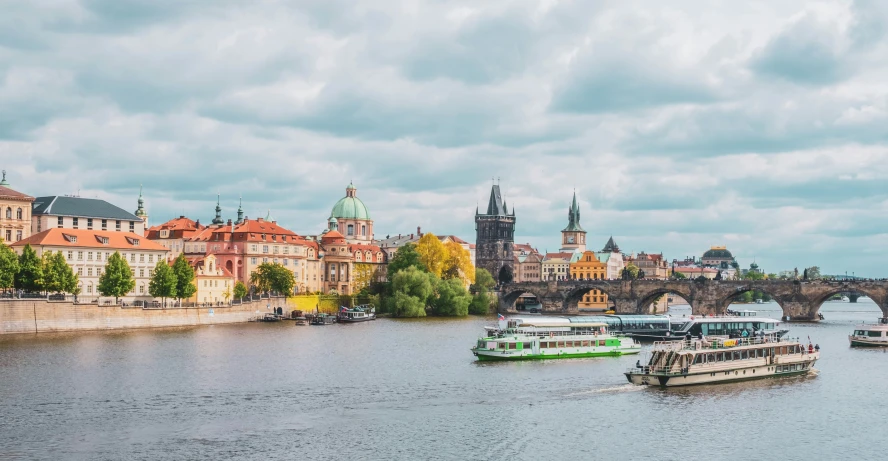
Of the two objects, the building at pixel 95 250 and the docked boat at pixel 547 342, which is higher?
the building at pixel 95 250

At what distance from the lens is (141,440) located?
5178 centimetres

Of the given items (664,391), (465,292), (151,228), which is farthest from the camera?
(151,228)

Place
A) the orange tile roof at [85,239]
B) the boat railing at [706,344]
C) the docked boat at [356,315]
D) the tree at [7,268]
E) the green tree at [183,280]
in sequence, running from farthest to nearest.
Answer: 1. the docked boat at [356,315]
2. the green tree at [183,280]
3. the orange tile roof at [85,239]
4. the tree at [7,268]
5. the boat railing at [706,344]

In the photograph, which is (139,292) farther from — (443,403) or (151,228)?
(443,403)

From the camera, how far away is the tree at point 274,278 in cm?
16038

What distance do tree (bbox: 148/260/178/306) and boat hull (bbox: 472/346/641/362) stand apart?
54853 mm

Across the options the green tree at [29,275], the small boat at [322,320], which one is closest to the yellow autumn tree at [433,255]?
the small boat at [322,320]

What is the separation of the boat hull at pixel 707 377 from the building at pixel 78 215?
3781 inches

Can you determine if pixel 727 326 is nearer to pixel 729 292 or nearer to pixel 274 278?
pixel 729 292

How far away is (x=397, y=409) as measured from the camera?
6147cm

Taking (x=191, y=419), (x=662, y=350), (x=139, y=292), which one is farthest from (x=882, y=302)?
(x=191, y=419)

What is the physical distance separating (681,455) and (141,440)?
2630 centimetres

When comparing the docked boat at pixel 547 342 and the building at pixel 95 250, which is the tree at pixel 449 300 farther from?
the docked boat at pixel 547 342

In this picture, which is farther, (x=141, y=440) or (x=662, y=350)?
(x=662, y=350)
